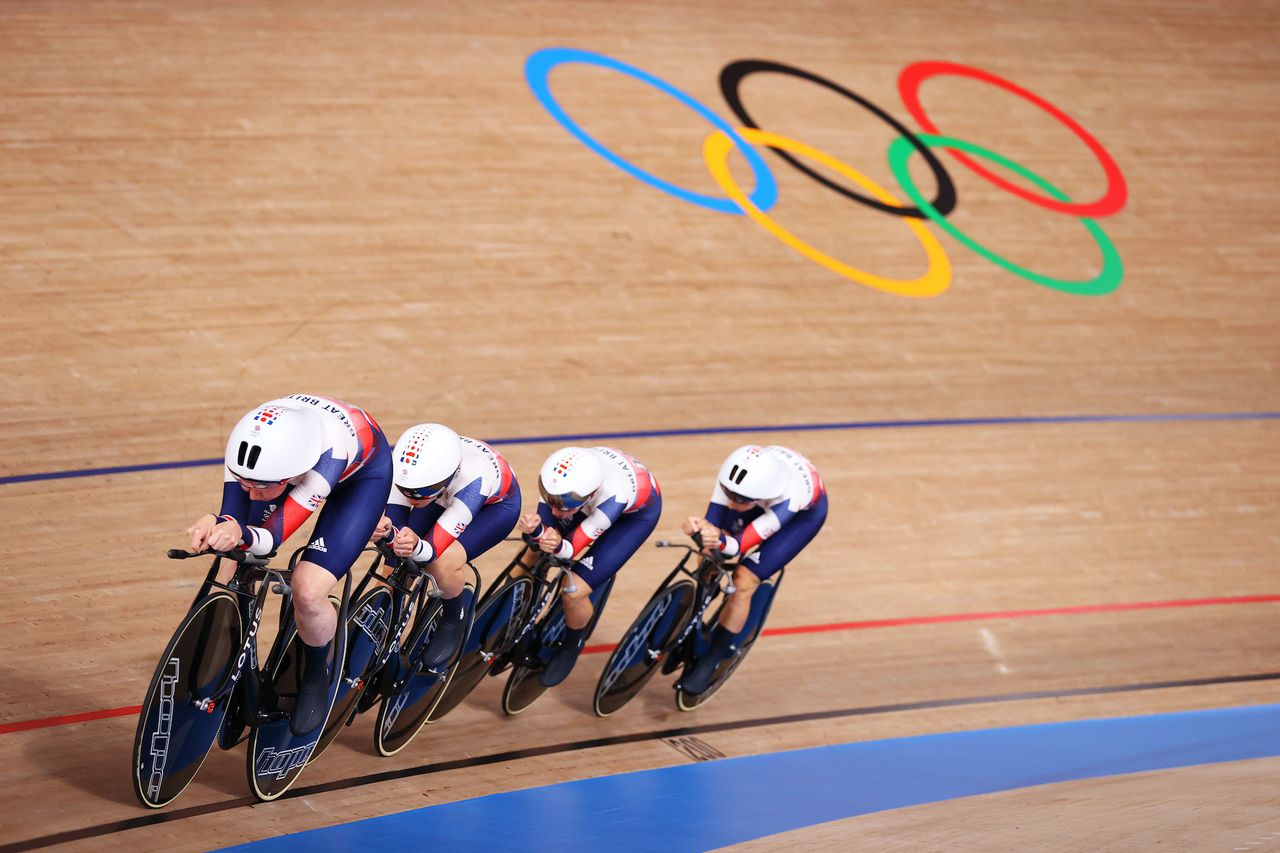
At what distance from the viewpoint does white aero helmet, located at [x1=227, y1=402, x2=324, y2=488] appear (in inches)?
119

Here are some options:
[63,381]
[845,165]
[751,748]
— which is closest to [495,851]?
[751,748]

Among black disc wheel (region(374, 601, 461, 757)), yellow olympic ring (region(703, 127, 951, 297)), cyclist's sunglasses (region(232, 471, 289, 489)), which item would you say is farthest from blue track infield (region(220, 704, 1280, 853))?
yellow olympic ring (region(703, 127, 951, 297))

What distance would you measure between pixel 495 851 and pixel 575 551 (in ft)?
3.32

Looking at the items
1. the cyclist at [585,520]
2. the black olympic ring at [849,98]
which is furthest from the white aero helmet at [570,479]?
the black olympic ring at [849,98]

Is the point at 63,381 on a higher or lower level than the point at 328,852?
lower

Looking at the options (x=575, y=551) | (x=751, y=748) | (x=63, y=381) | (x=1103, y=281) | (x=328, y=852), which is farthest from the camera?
(x=1103, y=281)

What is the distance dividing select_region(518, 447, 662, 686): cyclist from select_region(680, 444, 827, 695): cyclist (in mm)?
256

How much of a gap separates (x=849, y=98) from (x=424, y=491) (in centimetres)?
638

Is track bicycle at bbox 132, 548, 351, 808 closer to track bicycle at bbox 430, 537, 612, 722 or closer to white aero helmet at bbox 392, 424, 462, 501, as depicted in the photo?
white aero helmet at bbox 392, 424, 462, 501

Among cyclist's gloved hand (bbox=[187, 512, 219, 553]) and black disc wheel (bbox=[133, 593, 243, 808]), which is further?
black disc wheel (bbox=[133, 593, 243, 808])

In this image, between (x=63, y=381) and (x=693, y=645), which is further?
(x=63, y=381)

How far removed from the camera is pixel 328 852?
132 inches

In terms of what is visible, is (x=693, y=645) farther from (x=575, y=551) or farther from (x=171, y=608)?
(x=171, y=608)

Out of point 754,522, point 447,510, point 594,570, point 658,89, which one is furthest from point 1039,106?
point 447,510
